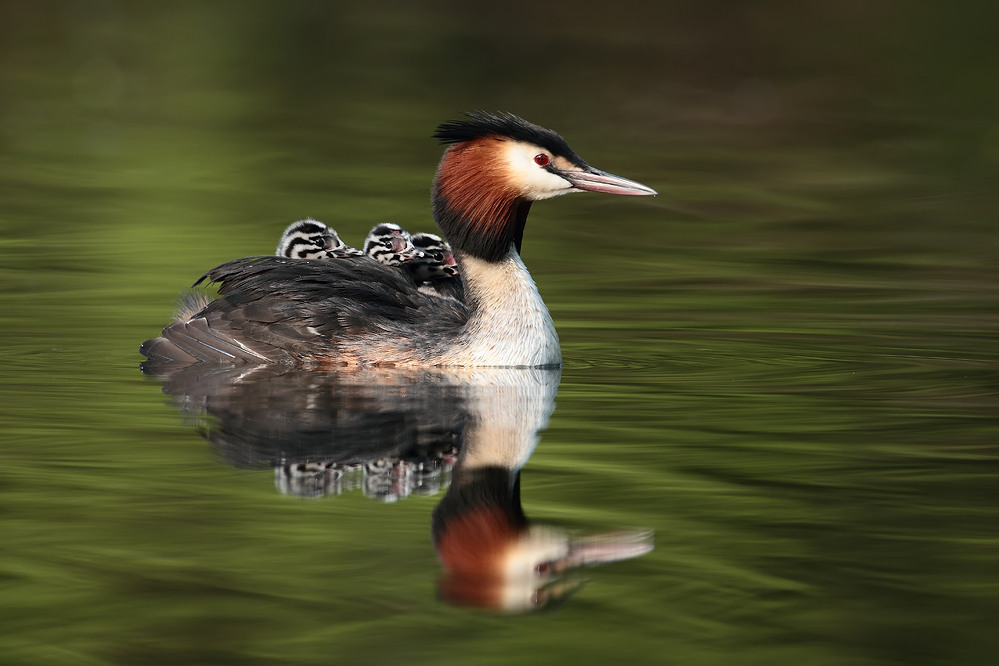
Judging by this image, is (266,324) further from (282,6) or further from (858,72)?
(282,6)

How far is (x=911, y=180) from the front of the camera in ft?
54.2

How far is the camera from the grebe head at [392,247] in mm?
10078

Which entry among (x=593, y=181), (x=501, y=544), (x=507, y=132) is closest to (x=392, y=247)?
(x=507, y=132)

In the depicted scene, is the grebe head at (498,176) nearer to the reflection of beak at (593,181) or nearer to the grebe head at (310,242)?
the reflection of beak at (593,181)

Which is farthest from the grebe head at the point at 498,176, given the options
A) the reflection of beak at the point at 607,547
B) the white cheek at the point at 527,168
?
the reflection of beak at the point at 607,547

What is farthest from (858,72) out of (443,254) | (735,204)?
(443,254)

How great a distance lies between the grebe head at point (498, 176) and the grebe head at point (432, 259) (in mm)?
927

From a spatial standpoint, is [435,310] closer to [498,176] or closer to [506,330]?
[506,330]

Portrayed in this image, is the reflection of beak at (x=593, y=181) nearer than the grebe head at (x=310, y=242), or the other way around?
the reflection of beak at (x=593, y=181)

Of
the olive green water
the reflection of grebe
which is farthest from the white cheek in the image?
the reflection of grebe

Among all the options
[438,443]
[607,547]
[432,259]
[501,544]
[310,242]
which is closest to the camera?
[607,547]

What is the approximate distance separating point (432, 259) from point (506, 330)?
4.42 ft

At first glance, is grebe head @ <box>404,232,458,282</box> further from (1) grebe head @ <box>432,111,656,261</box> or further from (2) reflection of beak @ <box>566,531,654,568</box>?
(2) reflection of beak @ <box>566,531,654,568</box>

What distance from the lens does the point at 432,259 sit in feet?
33.5
